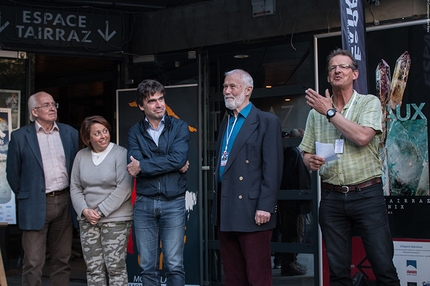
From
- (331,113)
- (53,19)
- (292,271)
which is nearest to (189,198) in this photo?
(292,271)

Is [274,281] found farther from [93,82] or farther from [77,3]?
[93,82]

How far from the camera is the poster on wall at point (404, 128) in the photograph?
5090 mm

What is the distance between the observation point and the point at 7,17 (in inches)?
247

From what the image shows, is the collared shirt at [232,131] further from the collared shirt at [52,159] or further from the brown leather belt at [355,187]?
the collared shirt at [52,159]

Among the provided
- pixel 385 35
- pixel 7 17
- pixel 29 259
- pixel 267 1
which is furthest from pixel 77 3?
pixel 385 35

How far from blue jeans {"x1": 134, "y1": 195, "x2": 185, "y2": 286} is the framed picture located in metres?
2.94

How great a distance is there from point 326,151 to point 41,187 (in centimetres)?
269

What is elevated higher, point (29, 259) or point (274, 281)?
point (29, 259)

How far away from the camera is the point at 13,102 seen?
6.79m

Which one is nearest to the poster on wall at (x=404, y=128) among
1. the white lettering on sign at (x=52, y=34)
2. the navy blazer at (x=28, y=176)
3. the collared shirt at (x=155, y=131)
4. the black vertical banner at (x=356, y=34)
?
the black vertical banner at (x=356, y=34)

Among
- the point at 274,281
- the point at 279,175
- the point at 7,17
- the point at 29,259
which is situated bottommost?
the point at 274,281

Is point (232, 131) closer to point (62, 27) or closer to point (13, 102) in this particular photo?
point (62, 27)

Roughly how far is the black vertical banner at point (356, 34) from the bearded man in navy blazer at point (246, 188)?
2.53 feet

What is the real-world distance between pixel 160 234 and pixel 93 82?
4842mm
